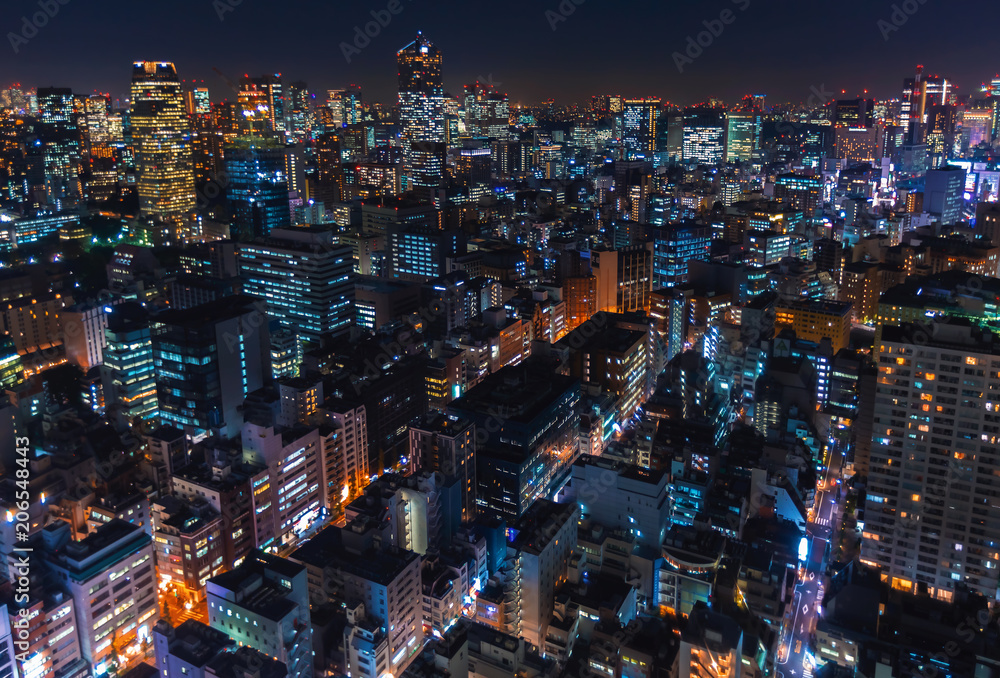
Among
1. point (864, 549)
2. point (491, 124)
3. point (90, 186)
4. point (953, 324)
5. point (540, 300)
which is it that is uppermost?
point (491, 124)

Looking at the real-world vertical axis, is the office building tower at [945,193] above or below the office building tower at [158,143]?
below

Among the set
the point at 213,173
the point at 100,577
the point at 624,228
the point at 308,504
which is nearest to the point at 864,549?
the point at 308,504

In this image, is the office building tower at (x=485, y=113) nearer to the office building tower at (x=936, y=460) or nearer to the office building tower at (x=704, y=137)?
the office building tower at (x=704, y=137)

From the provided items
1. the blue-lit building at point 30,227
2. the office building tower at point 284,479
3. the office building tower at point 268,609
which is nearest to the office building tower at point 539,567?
the office building tower at point 268,609

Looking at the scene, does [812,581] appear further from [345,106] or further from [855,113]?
[345,106]

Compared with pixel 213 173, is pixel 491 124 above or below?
above

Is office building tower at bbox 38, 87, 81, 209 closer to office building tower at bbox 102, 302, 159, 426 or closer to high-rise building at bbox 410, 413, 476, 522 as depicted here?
office building tower at bbox 102, 302, 159, 426

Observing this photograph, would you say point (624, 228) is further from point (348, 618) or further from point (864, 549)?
point (348, 618)
